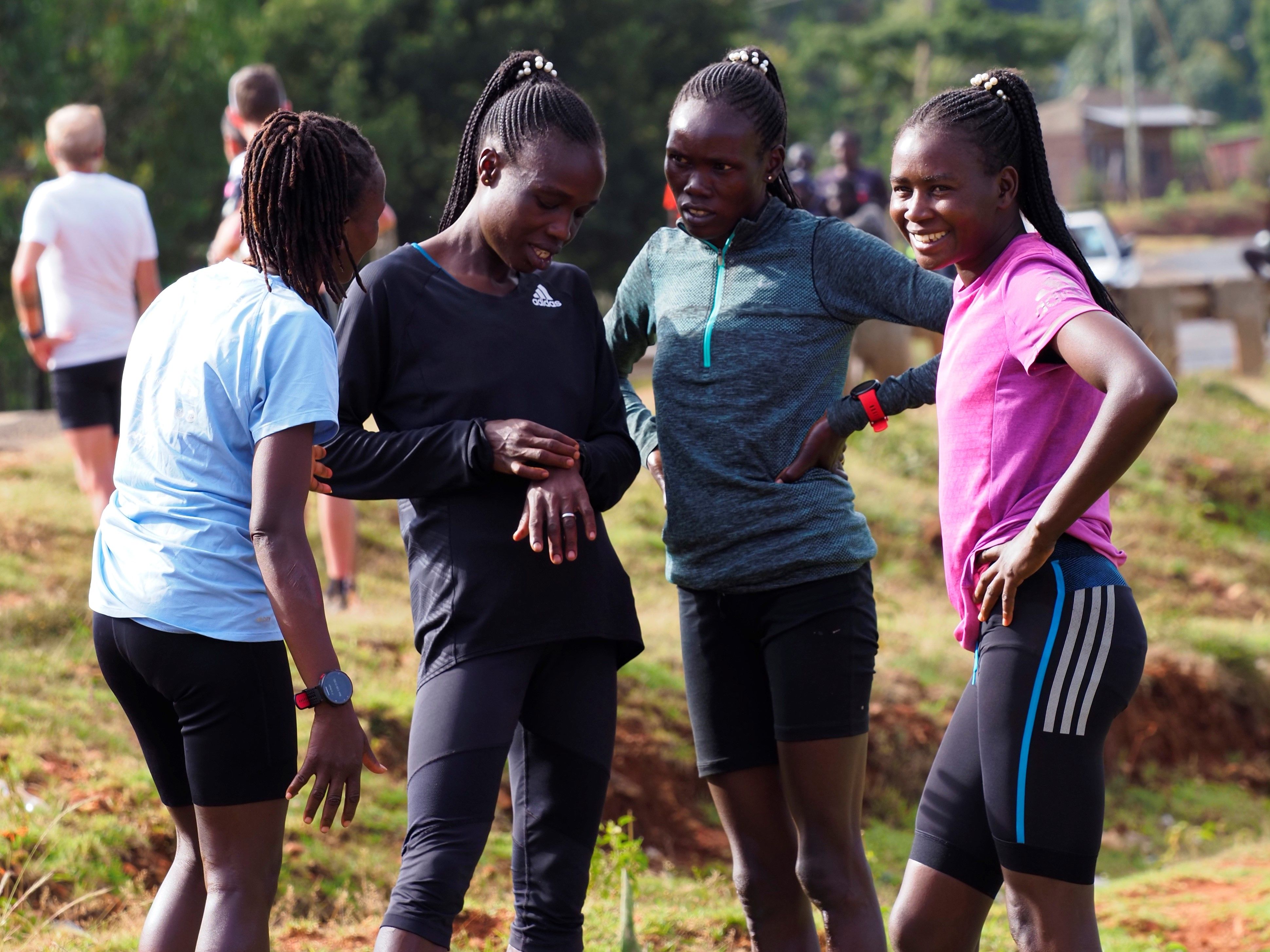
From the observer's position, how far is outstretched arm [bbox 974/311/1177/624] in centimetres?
229

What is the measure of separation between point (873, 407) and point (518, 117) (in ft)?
3.23

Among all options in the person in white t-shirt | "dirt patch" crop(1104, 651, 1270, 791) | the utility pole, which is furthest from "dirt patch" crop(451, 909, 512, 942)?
the utility pole

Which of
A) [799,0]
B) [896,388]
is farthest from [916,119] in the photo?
[799,0]

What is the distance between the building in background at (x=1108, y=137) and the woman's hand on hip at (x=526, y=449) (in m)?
58.1

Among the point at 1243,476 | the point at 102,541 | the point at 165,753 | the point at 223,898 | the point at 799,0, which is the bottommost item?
the point at 1243,476

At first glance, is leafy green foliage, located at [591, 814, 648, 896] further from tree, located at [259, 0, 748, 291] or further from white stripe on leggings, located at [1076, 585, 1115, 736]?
tree, located at [259, 0, 748, 291]

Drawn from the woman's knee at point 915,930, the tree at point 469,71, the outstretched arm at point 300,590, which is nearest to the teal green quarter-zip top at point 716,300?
the outstretched arm at point 300,590

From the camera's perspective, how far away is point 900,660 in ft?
22.8

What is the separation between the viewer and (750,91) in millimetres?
3066

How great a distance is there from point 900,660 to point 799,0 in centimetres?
4460

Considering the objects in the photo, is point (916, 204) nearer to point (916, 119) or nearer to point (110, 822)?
point (916, 119)

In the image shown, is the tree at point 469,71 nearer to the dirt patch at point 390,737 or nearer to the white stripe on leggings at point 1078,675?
the dirt patch at point 390,737

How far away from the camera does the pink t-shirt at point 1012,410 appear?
2.49 m

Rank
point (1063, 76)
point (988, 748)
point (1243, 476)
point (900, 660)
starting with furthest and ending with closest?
point (1063, 76) < point (1243, 476) < point (900, 660) < point (988, 748)
